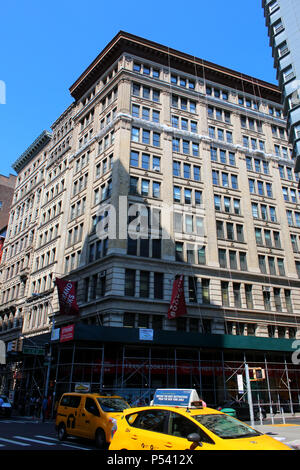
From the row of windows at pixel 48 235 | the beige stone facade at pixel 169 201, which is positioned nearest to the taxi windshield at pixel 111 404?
the beige stone facade at pixel 169 201

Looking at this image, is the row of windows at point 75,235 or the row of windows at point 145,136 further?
the row of windows at point 75,235

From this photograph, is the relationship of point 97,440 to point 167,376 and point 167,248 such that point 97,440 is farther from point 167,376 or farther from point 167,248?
point 167,248

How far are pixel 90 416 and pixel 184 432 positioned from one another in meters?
7.79

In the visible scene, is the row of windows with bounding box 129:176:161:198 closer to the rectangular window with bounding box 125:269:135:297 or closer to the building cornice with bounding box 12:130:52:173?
the rectangular window with bounding box 125:269:135:297

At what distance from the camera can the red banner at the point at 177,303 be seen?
3112 cm

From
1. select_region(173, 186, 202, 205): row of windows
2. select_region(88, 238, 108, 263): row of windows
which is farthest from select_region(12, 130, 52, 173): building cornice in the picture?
select_region(173, 186, 202, 205): row of windows

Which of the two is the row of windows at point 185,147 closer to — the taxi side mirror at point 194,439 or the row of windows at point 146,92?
the row of windows at point 146,92

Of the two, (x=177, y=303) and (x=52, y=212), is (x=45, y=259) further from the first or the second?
(x=177, y=303)

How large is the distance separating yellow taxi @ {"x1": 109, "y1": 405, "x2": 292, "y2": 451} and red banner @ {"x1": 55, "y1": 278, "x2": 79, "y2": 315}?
25075 mm

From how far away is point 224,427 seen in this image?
7.22m

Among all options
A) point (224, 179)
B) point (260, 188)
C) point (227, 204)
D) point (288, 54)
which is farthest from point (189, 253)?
point (288, 54)

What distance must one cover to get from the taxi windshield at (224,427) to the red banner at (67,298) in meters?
26.3

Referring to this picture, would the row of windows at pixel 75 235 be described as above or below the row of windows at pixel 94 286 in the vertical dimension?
above
